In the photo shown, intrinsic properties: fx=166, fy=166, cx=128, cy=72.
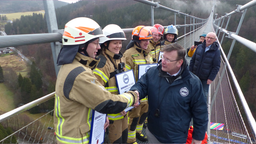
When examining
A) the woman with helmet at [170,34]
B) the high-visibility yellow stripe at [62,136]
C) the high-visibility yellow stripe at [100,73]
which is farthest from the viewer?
the woman with helmet at [170,34]

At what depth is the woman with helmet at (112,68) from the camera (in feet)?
6.50

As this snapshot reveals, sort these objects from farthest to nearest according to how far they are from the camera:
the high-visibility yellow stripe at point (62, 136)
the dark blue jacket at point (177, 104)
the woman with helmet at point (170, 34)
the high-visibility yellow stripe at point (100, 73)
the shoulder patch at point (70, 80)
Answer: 1. the woman with helmet at point (170, 34)
2. the high-visibility yellow stripe at point (100, 73)
3. the dark blue jacket at point (177, 104)
4. the high-visibility yellow stripe at point (62, 136)
5. the shoulder patch at point (70, 80)

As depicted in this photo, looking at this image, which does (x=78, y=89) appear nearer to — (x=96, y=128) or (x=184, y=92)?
(x=96, y=128)

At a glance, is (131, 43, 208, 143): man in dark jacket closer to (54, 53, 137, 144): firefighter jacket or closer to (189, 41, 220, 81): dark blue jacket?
(54, 53, 137, 144): firefighter jacket

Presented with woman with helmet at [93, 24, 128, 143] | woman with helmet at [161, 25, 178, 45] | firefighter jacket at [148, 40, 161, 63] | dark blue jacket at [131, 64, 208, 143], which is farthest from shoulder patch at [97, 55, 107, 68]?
woman with helmet at [161, 25, 178, 45]

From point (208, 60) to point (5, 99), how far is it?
11.6 ft

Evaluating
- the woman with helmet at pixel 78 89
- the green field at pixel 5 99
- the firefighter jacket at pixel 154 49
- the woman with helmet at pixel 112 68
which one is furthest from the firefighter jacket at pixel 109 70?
the firefighter jacket at pixel 154 49

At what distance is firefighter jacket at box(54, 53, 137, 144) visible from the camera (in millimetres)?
1288

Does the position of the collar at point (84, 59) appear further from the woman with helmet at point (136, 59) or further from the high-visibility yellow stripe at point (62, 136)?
the woman with helmet at point (136, 59)

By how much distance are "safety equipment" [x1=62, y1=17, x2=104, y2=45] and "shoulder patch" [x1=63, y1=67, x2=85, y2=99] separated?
0.25 meters

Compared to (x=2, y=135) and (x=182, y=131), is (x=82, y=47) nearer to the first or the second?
(x=2, y=135)

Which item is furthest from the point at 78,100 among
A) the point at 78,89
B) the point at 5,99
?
the point at 5,99

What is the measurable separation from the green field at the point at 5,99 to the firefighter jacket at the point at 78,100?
44 cm

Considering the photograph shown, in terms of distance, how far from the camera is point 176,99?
1764mm
